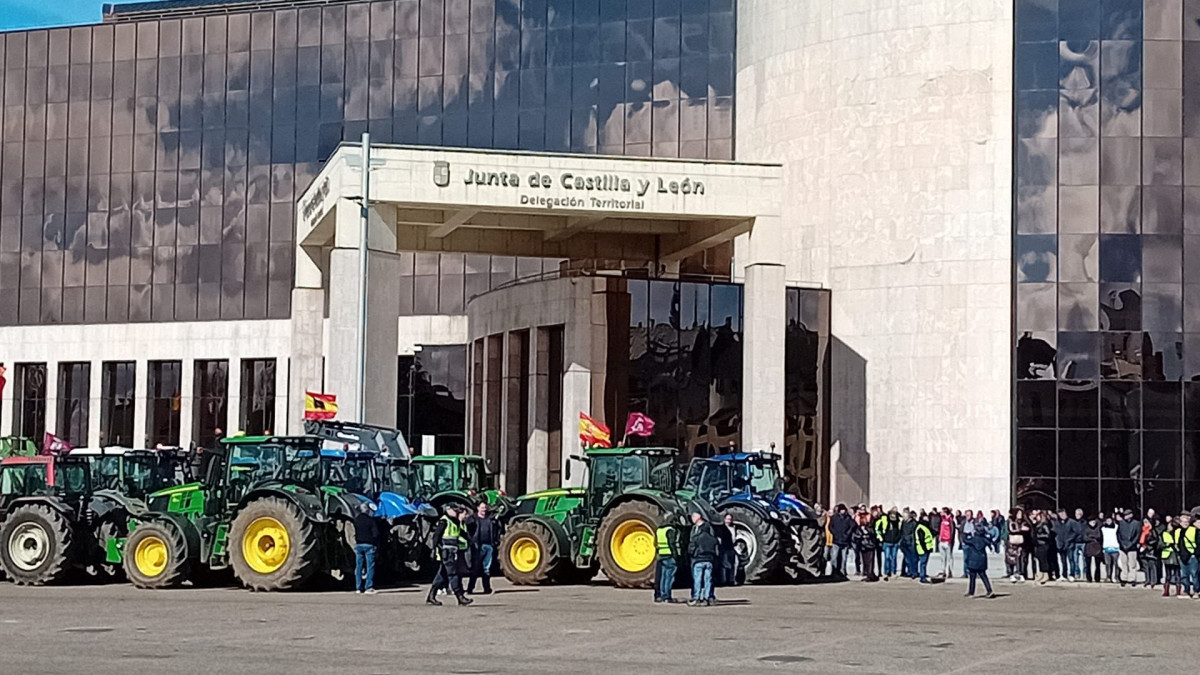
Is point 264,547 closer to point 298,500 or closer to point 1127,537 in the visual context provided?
point 298,500

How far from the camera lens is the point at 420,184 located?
43406mm

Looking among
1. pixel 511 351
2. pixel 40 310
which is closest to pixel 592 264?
pixel 511 351

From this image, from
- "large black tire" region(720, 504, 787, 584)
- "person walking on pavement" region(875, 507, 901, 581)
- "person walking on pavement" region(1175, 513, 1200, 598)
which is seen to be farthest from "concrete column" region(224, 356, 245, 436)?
"person walking on pavement" region(1175, 513, 1200, 598)

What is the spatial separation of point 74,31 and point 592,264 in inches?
927

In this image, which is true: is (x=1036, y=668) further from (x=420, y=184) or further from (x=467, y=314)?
(x=467, y=314)

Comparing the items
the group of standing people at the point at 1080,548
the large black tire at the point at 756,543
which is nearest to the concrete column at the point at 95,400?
the group of standing people at the point at 1080,548

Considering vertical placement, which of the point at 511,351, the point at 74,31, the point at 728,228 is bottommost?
the point at 511,351

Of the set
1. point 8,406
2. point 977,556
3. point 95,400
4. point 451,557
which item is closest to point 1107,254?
point 977,556

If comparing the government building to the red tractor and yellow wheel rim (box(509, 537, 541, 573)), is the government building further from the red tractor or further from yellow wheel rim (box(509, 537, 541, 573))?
the red tractor

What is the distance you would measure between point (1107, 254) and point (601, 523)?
22567 millimetres

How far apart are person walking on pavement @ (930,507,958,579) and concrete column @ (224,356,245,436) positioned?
98.6 feet

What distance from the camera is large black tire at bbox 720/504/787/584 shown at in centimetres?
3061

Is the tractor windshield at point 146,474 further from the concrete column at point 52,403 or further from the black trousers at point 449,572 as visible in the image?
the concrete column at point 52,403

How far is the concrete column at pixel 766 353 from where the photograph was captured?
143 feet
